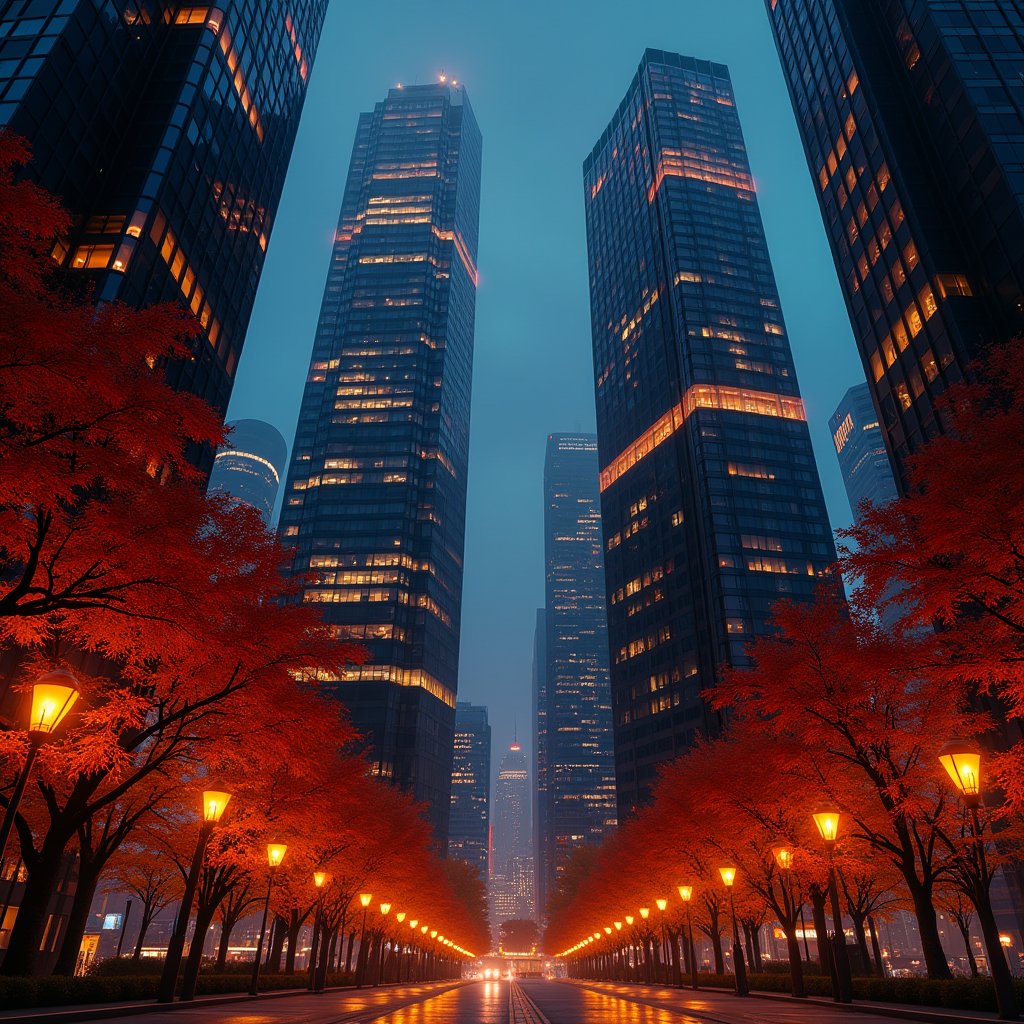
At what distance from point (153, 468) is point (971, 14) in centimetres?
7255

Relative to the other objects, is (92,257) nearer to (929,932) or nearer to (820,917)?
(820,917)

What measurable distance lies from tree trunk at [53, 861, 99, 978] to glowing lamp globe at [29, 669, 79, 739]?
13244mm

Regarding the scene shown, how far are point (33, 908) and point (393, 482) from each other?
135 metres

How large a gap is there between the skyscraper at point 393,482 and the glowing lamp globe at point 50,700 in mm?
112097

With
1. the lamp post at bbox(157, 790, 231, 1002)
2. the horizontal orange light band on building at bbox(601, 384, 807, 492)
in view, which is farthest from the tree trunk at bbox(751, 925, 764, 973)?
the horizontal orange light band on building at bbox(601, 384, 807, 492)

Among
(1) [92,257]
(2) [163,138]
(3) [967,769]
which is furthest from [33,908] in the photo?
(2) [163,138]

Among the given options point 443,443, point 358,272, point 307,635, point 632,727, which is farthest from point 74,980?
point 358,272

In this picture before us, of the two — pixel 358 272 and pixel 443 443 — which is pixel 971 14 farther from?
pixel 358 272

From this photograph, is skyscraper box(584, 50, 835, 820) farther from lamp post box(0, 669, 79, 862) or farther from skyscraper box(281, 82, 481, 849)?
lamp post box(0, 669, 79, 862)

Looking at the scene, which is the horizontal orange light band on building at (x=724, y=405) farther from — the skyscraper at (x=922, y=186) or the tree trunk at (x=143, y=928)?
the tree trunk at (x=143, y=928)

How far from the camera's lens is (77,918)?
25.5m

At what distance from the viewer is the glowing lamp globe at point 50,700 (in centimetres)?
1279

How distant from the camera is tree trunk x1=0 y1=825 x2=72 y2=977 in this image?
53.8ft

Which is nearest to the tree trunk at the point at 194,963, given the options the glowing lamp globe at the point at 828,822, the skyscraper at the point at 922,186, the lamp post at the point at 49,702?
the lamp post at the point at 49,702
